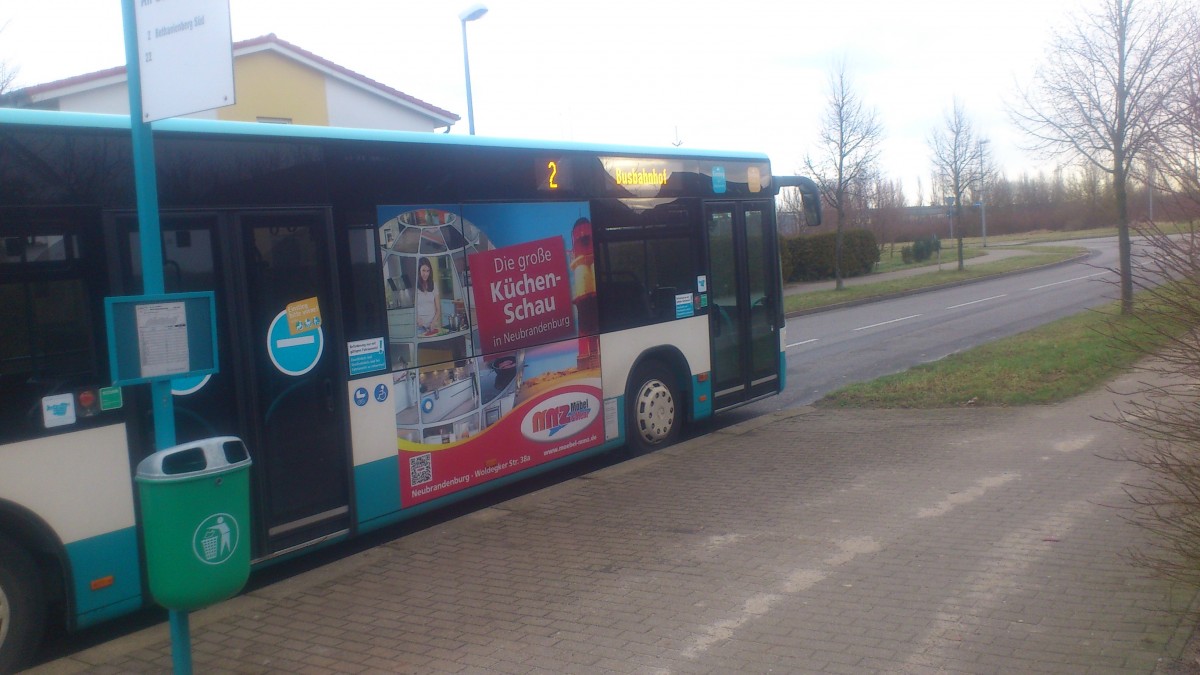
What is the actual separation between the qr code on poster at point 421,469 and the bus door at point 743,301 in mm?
4349

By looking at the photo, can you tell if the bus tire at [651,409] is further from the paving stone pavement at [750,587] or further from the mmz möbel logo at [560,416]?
the paving stone pavement at [750,587]

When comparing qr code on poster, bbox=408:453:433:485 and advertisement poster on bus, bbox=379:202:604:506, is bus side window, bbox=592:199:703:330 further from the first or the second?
qr code on poster, bbox=408:453:433:485

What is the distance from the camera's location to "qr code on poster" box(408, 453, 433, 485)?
732 centimetres

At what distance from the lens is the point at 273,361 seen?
638 centimetres

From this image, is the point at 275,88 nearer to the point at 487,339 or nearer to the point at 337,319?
the point at 487,339

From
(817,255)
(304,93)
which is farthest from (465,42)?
(817,255)

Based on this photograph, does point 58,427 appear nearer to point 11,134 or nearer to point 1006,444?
point 11,134

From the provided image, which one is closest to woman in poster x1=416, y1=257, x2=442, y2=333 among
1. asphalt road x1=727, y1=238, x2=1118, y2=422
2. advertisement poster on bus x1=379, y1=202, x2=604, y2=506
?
advertisement poster on bus x1=379, y1=202, x2=604, y2=506

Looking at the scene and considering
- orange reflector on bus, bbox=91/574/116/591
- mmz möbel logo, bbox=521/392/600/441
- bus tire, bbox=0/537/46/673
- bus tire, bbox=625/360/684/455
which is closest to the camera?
bus tire, bbox=0/537/46/673

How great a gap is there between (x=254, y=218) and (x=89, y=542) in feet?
7.37

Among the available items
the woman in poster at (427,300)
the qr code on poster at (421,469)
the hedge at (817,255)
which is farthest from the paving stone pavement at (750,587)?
the hedge at (817,255)

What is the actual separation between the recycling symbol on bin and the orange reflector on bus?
1692mm

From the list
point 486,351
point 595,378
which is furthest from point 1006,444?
point 486,351

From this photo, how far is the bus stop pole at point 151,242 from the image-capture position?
4.43 meters
